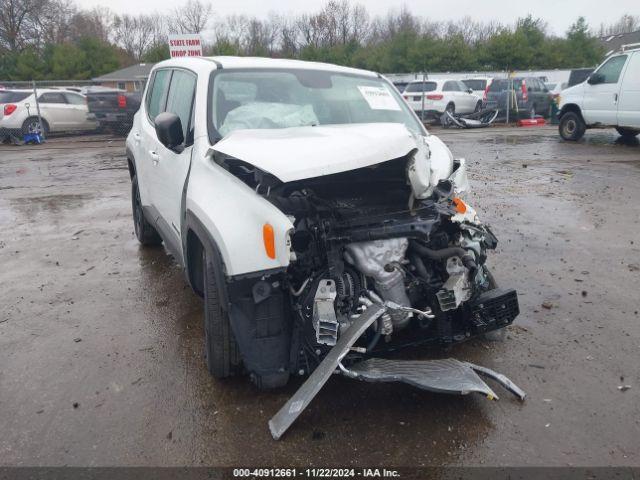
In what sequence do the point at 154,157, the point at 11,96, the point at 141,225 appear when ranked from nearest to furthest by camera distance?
the point at 154,157, the point at 141,225, the point at 11,96

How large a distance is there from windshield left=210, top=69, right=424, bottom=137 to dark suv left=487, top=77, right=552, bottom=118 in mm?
18353

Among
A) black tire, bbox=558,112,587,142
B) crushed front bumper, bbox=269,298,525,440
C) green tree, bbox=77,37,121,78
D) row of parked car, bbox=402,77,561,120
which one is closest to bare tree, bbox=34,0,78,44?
green tree, bbox=77,37,121,78

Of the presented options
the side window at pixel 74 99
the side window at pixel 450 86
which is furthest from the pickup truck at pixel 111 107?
the side window at pixel 450 86

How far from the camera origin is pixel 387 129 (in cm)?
306

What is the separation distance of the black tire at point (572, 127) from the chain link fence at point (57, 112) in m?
13.9

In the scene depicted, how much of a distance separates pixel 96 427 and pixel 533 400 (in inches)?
93.0

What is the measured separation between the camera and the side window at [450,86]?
68.9 feet

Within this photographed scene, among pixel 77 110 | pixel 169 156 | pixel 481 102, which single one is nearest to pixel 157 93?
pixel 169 156

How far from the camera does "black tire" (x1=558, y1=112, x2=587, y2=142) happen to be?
13867 millimetres

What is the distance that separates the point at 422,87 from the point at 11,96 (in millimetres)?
15009

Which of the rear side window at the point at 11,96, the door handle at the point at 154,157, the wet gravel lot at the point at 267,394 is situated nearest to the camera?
the wet gravel lot at the point at 267,394

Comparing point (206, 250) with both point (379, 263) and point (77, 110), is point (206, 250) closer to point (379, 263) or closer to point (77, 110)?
point (379, 263)

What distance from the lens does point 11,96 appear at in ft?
56.0

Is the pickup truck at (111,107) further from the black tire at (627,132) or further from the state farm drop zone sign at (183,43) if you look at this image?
the black tire at (627,132)
